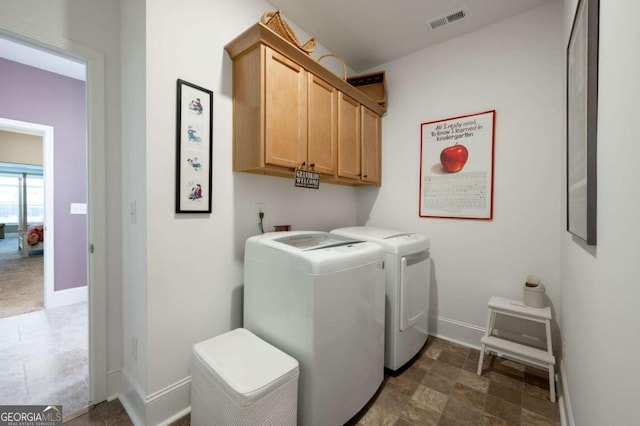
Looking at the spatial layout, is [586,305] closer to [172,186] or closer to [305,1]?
[172,186]

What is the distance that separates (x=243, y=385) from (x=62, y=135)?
394 centimetres

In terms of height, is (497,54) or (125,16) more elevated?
(497,54)

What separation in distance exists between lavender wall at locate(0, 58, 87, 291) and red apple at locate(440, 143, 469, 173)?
3873 millimetres

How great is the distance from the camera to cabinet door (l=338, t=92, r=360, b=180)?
226 centimetres

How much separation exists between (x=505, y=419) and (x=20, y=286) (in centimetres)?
594

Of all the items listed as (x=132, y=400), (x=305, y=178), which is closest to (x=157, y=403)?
(x=132, y=400)

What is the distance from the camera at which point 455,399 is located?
167 centimetres

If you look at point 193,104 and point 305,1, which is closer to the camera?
point 193,104

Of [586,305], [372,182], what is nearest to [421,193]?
[372,182]

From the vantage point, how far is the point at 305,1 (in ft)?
6.67

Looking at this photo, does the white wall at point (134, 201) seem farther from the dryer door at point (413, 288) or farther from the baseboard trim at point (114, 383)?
the dryer door at point (413, 288)

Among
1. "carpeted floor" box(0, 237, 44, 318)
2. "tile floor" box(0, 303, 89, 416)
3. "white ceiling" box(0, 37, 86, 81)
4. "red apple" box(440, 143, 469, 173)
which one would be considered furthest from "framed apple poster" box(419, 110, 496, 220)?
"carpeted floor" box(0, 237, 44, 318)

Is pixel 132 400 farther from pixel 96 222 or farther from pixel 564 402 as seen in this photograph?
pixel 564 402

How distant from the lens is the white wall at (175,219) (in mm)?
1425
